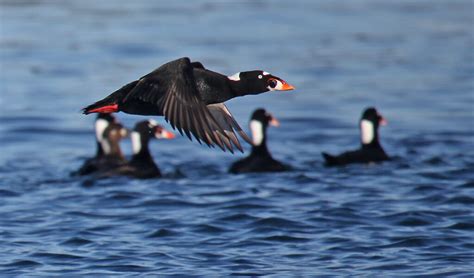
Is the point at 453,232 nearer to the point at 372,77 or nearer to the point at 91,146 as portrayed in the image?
the point at 91,146

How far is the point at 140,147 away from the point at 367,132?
283 cm

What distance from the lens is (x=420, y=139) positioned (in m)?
15.3

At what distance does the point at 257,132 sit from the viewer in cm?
1391

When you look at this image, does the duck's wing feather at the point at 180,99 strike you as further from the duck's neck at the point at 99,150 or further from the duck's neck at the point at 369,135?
the duck's neck at the point at 369,135

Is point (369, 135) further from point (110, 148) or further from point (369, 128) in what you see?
point (110, 148)

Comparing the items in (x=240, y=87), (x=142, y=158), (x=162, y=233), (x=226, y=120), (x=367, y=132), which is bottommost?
(x=162, y=233)

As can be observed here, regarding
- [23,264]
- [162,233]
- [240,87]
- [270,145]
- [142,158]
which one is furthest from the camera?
[270,145]

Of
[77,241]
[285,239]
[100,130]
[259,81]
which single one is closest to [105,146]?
[100,130]

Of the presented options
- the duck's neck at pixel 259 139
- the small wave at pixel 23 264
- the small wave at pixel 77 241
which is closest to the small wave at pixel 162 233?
the small wave at pixel 77 241

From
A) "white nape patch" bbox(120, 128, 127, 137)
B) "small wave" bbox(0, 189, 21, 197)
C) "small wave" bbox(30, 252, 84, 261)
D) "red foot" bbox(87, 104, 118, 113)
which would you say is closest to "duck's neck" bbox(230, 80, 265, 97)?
"red foot" bbox(87, 104, 118, 113)

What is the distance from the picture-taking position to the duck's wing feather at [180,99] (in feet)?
27.2

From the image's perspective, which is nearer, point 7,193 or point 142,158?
point 7,193

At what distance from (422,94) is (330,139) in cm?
306

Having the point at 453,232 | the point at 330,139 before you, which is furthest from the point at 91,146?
the point at 453,232
